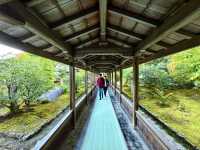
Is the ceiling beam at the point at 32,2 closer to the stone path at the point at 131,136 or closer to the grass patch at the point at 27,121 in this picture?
the stone path at the point at 131,136

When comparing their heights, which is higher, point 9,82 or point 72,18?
point 72,18

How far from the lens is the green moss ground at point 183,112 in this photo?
6312 mm

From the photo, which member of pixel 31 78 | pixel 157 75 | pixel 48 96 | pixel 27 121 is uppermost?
pixel 157 75

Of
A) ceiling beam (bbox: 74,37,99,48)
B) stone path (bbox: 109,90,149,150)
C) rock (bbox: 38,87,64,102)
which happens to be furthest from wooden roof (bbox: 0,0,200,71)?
rock (bbox: 38,87,64,102)

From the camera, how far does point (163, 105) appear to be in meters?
10.2

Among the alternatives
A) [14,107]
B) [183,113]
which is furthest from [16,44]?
[183,113]

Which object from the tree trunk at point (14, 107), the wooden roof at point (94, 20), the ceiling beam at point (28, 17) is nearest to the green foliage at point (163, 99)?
the wooden roof at point (94, 20)

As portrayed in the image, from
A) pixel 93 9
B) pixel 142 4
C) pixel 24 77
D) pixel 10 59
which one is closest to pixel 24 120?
pixel 24 77

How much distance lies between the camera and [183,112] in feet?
28.9

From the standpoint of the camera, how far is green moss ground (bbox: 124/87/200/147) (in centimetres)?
631

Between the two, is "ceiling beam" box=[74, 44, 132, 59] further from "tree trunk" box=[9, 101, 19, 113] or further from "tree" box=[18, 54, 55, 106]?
"tree trunk" box=[9, 101, 19, 113]

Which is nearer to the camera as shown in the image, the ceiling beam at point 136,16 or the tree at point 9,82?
the ceiling beam at point 136,16

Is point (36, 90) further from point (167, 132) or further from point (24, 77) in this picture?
point (167, 132)

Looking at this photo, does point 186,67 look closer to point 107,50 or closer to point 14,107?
point 107,50
